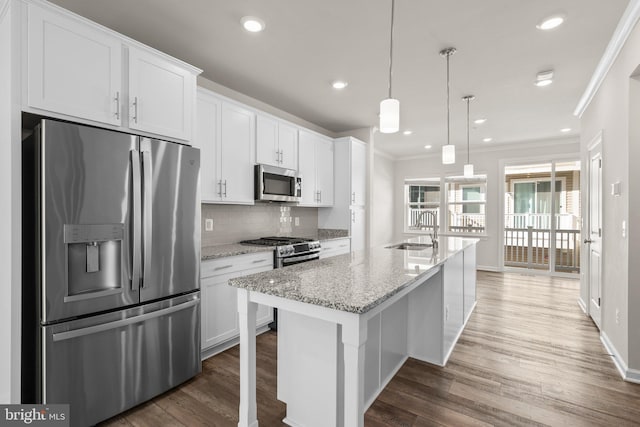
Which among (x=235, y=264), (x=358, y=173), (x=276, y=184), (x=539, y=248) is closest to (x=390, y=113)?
(x=235, y=264)

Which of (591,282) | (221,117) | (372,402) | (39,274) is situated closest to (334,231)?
(221,117)

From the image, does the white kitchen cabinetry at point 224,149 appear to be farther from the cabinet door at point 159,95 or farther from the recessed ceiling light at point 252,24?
the recessed ceiling light at point 252,24

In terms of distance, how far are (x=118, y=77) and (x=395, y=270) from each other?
2122mm

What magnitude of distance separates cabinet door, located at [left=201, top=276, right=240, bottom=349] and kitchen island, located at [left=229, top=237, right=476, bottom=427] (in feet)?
3.37

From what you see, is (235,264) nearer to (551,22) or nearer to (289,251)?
(289,251)

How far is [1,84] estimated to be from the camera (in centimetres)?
170

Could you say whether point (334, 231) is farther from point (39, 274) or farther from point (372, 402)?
point (39, 274)

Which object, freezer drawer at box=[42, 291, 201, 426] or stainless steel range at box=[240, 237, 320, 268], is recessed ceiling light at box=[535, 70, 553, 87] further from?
freezer drawer at box=[42, 291, 201, 426]

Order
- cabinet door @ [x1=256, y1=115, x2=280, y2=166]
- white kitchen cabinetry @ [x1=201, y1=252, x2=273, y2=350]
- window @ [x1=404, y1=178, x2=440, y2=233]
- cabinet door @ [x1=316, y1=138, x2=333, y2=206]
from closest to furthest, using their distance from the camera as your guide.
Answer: white kitchen cabinetry @ [x1=201, y1=252, x2=273, y2=350] → cabinet door @ [x1=256, y1=115, x2=280, y2=166] → cabinet door @ [x1=316, y1=138, x2=333, y2=206] → window @ [x1=404, y1=178, x2=440, y2=233]

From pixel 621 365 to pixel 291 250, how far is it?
297 cm

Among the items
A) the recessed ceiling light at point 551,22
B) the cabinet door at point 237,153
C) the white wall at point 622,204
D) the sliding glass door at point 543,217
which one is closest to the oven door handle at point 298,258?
the cabinet door at point 237,153

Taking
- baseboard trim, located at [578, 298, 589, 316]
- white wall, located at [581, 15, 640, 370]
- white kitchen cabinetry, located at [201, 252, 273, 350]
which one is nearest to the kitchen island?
white kitchen cabinetry, located at [201, 252, 273, 350]

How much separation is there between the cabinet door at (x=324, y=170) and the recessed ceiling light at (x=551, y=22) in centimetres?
275

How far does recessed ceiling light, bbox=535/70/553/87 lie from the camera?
315 centimetres
